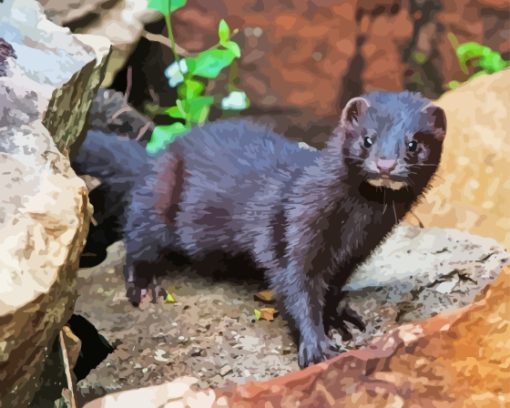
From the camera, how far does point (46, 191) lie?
873 millimetres

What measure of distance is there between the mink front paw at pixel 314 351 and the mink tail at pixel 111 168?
0.42 metres

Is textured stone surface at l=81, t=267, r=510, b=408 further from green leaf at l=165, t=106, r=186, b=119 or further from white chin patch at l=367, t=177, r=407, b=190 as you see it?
green leaf at l=165, t=106, r=186, b=119

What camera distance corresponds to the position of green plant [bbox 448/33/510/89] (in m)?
1.90

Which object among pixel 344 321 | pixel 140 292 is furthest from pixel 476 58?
pixel 140 292

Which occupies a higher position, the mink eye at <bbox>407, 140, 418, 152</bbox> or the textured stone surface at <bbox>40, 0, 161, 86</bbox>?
the mink eye at <bbox>407, 140, 418, 152</bbox>

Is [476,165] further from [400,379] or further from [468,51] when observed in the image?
[400,379]

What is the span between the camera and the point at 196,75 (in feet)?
5.74

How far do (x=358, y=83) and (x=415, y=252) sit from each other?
20.9 inches

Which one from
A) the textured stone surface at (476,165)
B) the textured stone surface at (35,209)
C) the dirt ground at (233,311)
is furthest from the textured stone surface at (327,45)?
the textured stone surface at (35,209)

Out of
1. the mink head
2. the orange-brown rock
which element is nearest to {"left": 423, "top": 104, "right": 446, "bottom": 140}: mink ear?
the mink head

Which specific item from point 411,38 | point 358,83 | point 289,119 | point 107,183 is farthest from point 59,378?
point 411,38

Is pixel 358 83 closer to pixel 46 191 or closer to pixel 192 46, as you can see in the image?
pixel 192 46

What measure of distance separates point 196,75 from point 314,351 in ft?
2.49

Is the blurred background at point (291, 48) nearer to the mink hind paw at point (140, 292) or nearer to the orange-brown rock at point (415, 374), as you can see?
the mink hind paw at point (140, 292)
